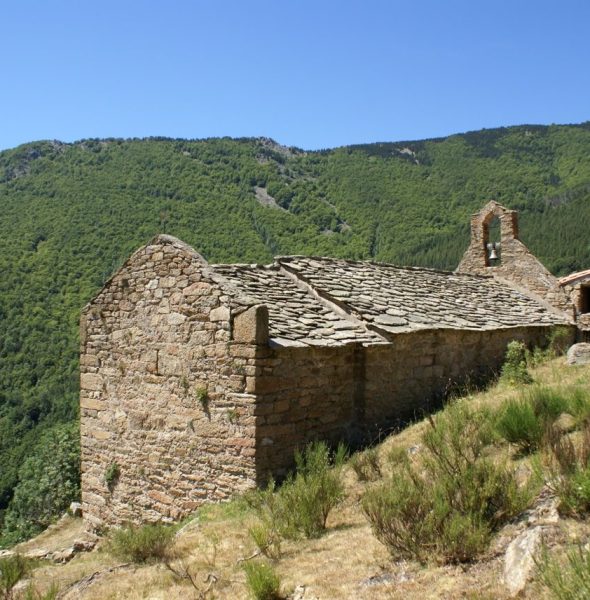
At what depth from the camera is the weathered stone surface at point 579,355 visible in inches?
419

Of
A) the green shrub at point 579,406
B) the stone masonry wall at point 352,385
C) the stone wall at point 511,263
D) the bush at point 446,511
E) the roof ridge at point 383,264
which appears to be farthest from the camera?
the stone wall at point 511,263

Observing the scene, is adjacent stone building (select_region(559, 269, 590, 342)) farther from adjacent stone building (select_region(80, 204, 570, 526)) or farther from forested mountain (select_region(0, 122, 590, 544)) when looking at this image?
forested mountain (select_region(0, 122, 590, 544))

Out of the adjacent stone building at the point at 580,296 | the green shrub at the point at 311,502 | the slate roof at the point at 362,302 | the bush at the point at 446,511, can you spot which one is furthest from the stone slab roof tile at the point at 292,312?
the adjacent stone building at the point at 580,296

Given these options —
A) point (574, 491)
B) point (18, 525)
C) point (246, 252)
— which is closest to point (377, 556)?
point (574, 491)

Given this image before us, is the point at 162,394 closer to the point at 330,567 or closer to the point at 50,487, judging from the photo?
the point at 330,567

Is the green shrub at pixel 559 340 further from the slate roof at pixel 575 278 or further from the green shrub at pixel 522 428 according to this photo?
the green shrub at pixel 522 428

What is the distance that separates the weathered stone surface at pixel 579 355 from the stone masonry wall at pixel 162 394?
636 cm

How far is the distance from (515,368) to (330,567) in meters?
6.85

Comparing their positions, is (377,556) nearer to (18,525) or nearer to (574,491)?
(574,491)

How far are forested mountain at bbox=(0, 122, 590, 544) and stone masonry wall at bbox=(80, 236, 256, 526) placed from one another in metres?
21.7

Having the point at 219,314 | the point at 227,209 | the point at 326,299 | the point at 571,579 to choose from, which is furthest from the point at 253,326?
the point at 227,209

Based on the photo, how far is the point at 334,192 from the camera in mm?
63625

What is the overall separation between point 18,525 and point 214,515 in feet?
63.1

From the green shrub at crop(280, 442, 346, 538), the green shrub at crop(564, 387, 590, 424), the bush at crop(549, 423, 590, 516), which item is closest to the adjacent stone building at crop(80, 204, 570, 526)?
the green shrub at crop(280, 442, 346, 538)
